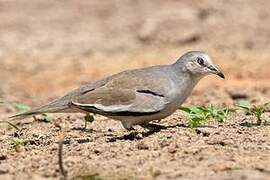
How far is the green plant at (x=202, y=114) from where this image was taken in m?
8.98

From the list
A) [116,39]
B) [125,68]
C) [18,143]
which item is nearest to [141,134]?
[18,143]

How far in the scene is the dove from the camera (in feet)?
28.8

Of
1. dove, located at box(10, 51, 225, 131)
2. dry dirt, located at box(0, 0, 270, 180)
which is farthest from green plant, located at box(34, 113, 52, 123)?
dove, located at box(10, 51, 225, 131)

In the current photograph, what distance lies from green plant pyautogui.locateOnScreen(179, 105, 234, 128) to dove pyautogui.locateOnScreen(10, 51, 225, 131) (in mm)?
243

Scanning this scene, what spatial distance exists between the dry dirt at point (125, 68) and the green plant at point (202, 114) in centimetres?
8

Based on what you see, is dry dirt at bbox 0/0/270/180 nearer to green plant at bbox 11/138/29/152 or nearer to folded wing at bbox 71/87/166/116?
green plant at bbox 11/138/29/152

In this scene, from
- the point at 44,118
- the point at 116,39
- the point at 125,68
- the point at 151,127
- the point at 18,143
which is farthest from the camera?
the point at 116,39

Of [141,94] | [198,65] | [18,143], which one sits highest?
[198,65]

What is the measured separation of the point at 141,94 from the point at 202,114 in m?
0.66

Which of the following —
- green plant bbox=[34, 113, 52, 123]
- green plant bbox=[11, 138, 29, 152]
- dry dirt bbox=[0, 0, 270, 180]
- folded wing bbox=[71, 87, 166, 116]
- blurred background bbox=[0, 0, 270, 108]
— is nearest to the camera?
dry dirt bbox=[0, 0, 270, 180]

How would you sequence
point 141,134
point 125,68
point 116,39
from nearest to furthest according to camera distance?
point 141,134
point 125,68
point 116,39

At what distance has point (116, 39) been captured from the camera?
17719 millimetres

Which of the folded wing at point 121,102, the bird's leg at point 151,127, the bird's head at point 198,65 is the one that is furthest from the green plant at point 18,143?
the bird's head at point 198,65

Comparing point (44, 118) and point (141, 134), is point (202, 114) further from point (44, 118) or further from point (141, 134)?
Result: point (44, 118)
